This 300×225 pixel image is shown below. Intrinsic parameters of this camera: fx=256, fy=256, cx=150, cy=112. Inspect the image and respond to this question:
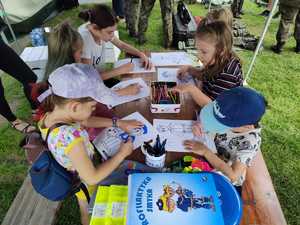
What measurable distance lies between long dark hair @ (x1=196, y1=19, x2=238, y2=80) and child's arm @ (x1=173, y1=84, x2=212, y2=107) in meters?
0.19

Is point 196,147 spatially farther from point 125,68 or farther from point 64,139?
point 125,68

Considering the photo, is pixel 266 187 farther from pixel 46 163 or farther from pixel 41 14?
pixel 41 14

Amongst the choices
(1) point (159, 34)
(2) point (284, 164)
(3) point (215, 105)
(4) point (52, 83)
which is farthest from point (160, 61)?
(1) point (159, 34)

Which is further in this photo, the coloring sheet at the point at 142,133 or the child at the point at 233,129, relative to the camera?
the coloring sheet at the point at 142,133

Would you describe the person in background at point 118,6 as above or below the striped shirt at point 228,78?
below

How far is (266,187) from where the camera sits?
1.42 meters

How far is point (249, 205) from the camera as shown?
1320 mm

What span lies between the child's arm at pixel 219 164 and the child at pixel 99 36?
2.84ft

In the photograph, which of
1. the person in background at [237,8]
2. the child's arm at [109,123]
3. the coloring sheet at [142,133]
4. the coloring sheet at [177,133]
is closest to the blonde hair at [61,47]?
the child's arm at [109,123]

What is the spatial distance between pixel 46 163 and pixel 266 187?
3.78 ft

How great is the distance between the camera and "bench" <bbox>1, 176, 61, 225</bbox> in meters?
1.77

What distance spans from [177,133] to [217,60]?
0.59m

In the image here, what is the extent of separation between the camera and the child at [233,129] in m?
1.07

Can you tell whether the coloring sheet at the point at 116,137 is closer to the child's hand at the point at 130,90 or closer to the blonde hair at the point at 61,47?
the child's hand at the point at 130,90
